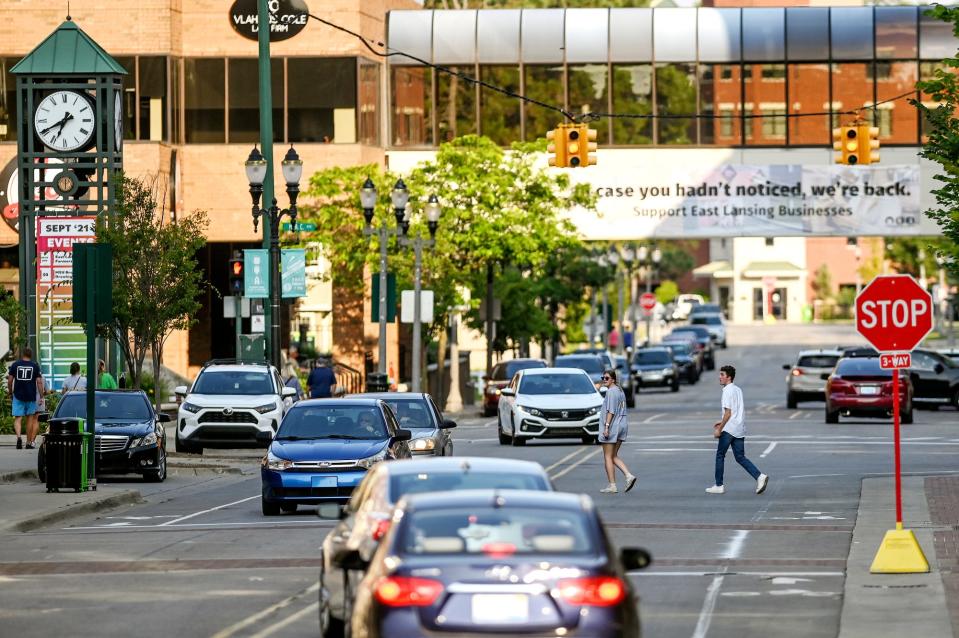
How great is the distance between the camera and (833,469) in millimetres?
31828

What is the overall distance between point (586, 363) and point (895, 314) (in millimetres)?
36225

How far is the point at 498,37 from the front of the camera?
6619 cm

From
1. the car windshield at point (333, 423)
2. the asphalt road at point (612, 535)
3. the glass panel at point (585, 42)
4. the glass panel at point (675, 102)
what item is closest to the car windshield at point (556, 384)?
the asphalt road at point (612, 535)

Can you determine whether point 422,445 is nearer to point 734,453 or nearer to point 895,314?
point 734,453

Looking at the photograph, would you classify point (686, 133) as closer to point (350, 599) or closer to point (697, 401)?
point (697, 401)

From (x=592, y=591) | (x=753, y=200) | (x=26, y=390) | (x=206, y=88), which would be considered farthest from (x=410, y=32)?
A: (x=592, y=591)

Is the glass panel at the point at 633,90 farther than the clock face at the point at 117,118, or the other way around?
the glass panel at the point at 633,90

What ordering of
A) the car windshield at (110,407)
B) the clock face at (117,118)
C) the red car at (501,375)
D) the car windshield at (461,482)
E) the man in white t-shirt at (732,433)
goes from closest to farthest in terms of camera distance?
1. the car windshield at (461,482)
2. the man in white t-shirt at (732,433)
3. the car windshield at (110,407)
4. the clock face at (117,118)
5. the red car at (501,375)

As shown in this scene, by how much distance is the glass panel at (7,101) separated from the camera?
206 feet

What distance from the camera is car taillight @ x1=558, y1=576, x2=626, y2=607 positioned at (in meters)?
9.85

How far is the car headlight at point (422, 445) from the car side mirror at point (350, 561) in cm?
1596

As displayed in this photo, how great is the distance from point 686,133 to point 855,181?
600cm

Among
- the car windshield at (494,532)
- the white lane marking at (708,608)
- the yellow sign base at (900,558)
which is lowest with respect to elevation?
the white lane marking at (708,608)

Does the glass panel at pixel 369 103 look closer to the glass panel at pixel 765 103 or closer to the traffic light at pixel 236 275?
the glass panel at pixel 765 103
